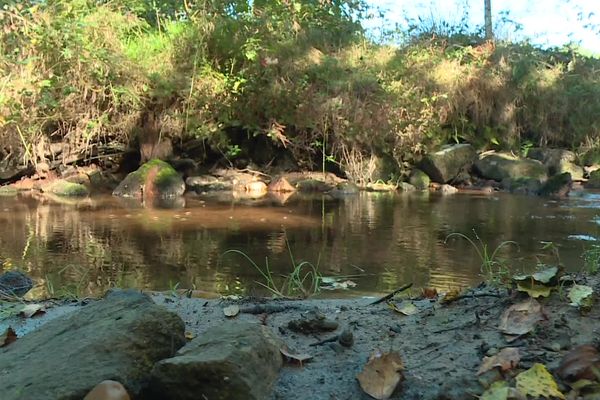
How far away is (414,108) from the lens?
50.6 feet

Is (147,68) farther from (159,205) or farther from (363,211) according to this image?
(363,211)

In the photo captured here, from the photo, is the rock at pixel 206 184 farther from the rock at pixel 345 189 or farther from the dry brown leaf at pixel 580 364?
the dry brown leaf at pixel 580 364

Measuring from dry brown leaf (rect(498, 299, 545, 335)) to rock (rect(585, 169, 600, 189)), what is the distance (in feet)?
44.2

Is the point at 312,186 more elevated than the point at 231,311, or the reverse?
the point at 312,186

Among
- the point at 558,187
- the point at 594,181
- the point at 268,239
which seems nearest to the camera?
the point at 268,239

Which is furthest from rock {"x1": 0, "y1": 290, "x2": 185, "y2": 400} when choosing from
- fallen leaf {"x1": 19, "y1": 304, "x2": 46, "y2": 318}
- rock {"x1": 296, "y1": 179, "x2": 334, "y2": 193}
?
rock {"x1": 296, "y1": 179, "x2": 334, "y2": 193}

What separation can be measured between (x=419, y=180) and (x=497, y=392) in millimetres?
13257

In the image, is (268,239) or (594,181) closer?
(268,239)


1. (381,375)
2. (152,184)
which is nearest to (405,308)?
(381,375)

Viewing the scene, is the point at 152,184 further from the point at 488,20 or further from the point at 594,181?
the point at 488,20

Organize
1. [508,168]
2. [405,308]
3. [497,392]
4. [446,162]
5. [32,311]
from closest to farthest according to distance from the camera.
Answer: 1. [497,392]
2. [405,308]
3. [32,311]
4. [508,168]
5. [446,162]

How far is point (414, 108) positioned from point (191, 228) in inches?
359

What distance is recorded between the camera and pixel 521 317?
210 centimetres

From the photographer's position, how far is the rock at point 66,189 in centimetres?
1221
